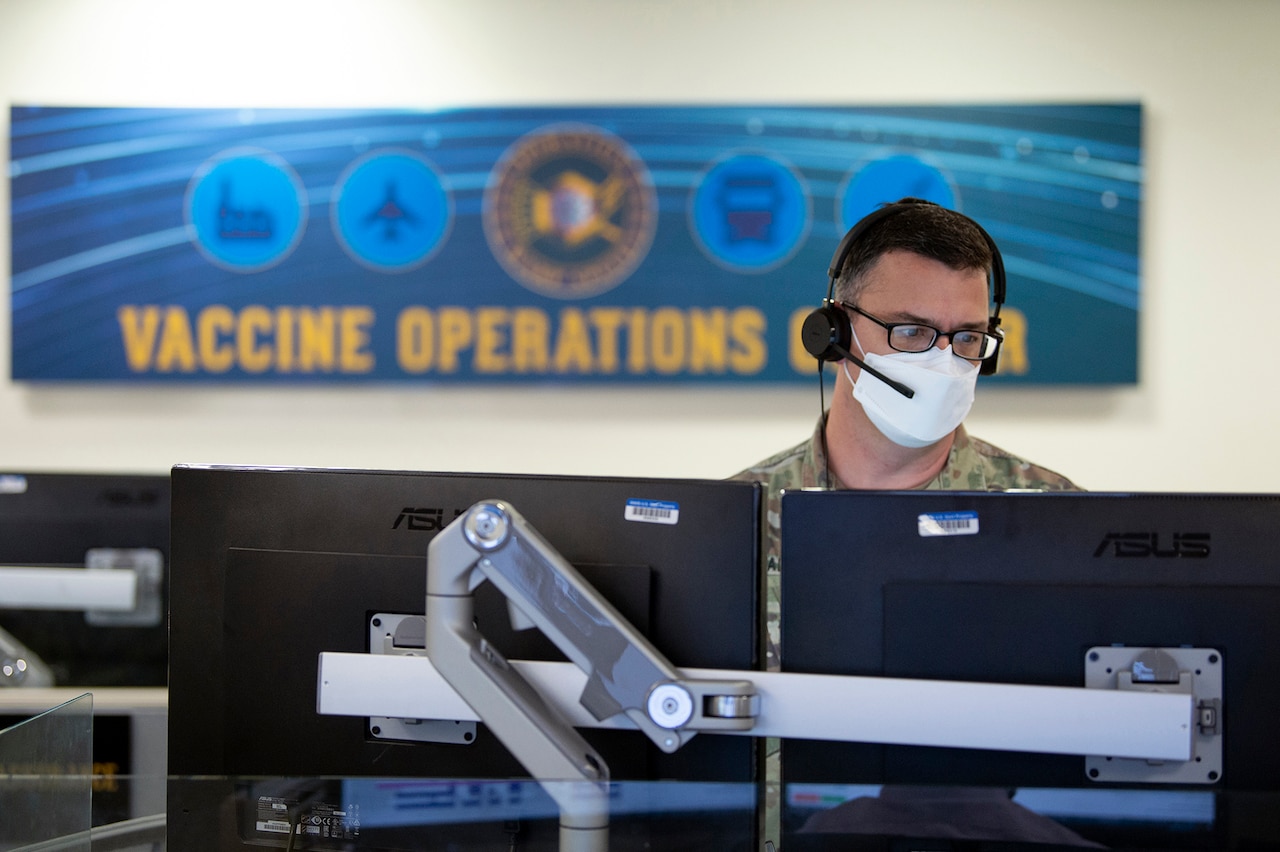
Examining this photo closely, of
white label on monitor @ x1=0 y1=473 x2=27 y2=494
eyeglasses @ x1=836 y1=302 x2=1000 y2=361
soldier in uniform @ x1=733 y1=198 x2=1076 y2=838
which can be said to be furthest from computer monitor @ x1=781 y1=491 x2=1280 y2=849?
white label on monitor @ x1=0 y1=473 x2=27 y2=494

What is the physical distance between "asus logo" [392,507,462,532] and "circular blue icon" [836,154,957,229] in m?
2.09

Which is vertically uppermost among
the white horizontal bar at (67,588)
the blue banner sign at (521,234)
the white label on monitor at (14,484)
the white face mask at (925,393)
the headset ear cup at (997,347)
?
the blue banner sign at (521,234)

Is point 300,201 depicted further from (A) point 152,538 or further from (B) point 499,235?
(A) point 152,538

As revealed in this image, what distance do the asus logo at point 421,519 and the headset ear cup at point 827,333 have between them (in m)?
0.79

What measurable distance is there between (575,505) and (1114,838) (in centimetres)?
51

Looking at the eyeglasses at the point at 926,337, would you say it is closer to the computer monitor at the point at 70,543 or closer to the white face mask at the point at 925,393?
the white face mask at the point at 925,393

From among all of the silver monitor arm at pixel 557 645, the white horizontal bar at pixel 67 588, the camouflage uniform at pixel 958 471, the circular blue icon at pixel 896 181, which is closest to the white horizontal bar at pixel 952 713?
the silver monitor arm at pixel 557 645

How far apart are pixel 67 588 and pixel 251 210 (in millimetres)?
1361

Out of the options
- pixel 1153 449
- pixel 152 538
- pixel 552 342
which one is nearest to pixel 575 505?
pixel 152 538

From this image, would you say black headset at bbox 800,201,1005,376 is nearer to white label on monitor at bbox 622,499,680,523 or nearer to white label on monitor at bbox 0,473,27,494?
white label on monitor at bbox 622,499,680,523

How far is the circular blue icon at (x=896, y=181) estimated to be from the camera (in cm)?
294

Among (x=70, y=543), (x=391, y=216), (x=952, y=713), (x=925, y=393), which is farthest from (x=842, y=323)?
(x=391, y=216)

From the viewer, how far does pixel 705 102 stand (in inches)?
118

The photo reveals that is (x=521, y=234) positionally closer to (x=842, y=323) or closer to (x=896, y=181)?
(x=896, y=181)
